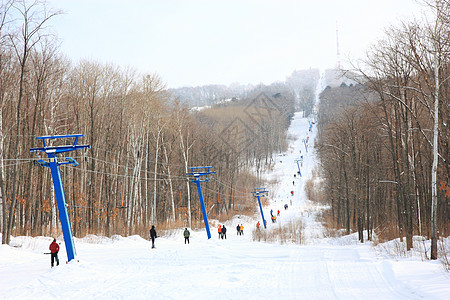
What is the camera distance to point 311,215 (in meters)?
55.6

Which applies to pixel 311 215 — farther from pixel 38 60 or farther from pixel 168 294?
pixel 168 294

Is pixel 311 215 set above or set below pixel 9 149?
below

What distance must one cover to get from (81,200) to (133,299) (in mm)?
19013

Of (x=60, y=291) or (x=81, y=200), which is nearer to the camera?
(x=60, y=291)

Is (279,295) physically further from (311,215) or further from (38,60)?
(311,215)

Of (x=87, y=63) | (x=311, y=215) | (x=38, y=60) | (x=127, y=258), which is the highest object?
(x=87, y=63)

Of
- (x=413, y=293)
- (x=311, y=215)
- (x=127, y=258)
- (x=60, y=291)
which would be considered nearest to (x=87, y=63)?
(x=127, y=258)

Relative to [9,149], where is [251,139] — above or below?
above

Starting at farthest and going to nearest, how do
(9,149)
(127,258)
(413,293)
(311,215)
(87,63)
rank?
(311,215)
(87,63)
(9,149)
(127,258)
(413,293)

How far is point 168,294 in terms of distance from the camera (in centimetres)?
802

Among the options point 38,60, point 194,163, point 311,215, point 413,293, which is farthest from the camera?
point 311,215

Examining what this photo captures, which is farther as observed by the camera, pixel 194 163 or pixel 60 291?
pixel 194 163

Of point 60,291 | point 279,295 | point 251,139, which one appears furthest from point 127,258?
point 251,139

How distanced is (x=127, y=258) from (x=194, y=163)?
3150cm
